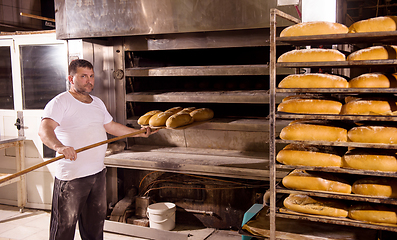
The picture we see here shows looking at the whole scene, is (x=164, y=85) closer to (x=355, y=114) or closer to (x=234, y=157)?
(x=234, y=157)

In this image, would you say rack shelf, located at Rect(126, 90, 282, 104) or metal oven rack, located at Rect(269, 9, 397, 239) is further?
rack shelf, located at Rect(126, 90, 282, 104)

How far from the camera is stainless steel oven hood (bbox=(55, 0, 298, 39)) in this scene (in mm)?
2840

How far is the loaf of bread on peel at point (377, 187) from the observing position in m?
1.70

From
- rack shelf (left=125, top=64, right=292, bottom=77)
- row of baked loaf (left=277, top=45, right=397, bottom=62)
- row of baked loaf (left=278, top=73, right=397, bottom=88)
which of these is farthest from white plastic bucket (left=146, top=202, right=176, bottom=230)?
row of baked loaf (left=277, top=45, right=397, bottom=62)

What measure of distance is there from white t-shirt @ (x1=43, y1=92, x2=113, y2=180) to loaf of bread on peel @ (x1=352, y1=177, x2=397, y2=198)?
1.80 meters

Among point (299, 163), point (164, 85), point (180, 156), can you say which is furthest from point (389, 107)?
point (164, 85)

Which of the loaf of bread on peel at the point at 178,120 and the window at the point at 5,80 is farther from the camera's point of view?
the window at the point at 5,80

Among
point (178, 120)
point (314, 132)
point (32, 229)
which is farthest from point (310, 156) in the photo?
point (32, 229)

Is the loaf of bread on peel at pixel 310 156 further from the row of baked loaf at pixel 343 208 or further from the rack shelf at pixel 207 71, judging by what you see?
the rack shelf at pixel 207 71

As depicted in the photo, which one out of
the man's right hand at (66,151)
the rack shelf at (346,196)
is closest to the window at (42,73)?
the man's right hand at (66,151)

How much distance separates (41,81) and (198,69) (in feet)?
6.90

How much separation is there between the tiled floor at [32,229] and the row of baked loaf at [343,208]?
1422 millimetres

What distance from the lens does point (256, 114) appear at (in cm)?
377

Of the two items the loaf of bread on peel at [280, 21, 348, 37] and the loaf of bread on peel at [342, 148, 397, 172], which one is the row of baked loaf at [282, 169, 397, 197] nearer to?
the loaf of bread on peel at [342, 148, 397, 172]
